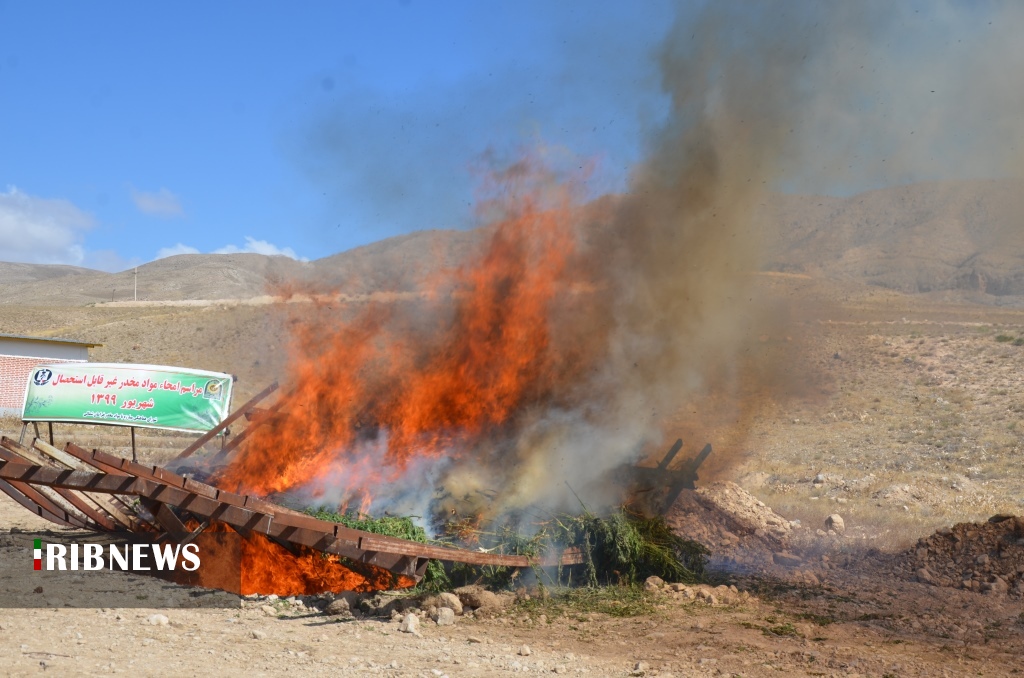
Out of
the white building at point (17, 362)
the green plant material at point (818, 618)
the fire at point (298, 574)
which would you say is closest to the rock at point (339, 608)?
the fire at point (298, 574)

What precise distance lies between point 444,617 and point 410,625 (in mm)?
478

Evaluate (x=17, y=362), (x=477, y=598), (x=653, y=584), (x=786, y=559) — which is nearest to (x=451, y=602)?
(x=477, y=598)

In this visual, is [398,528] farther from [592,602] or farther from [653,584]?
[653,584]

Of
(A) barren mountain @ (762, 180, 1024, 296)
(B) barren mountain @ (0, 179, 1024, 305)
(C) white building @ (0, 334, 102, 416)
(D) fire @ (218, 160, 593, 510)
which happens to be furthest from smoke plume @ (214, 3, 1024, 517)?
(A) barren mountain @ (762, 180, 1024, 296)

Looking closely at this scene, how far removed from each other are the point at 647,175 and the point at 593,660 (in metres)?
10.5

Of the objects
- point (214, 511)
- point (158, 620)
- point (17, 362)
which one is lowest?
point (158, 620)

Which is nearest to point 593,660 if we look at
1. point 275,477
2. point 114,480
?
point 114,480

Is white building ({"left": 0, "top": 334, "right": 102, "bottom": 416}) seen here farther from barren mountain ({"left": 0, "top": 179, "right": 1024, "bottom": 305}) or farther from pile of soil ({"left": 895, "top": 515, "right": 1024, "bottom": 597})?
pile of soil ({"left": 895, "top": 515, "right": 1024, "bottom": 597})

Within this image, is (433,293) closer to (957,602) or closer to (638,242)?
(638,242)

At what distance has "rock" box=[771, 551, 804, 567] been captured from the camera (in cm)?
1265

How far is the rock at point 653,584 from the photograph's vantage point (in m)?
10.2

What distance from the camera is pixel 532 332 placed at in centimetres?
1459

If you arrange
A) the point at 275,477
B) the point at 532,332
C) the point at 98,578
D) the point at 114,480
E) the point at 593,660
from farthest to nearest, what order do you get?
the point at 532,332 → the point at 275,477 → the point at 98,578 → the point at 114,480 → the point at 593,660

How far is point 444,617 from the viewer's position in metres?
8.93
